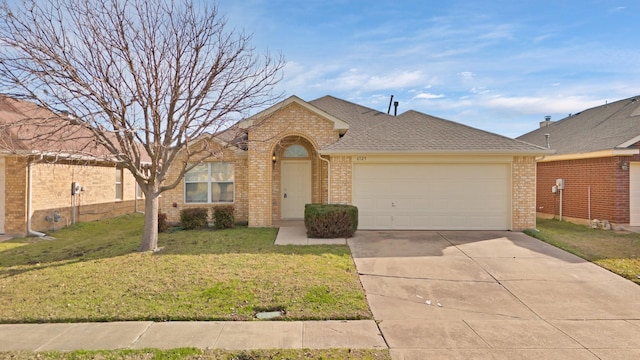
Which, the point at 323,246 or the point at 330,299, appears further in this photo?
the point at 323,246

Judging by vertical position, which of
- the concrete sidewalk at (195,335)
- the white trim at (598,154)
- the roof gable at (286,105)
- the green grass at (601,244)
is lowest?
the concrete sidewalk at (195,335)

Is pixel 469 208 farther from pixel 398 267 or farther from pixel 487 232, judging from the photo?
pixel 398 267

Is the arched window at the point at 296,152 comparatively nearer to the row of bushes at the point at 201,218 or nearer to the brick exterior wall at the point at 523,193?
the row of bushes at the point at 201,218

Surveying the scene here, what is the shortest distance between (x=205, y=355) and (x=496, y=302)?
453 centimetres

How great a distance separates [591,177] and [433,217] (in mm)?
6718

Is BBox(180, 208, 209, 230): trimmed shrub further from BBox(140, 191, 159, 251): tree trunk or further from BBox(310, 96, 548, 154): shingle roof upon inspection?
BBox(310, 96, 548, 154): shingle roof

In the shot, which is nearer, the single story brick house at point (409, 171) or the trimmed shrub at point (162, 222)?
the single story brick house at point (409, 171)

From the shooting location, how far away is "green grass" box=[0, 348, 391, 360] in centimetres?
396

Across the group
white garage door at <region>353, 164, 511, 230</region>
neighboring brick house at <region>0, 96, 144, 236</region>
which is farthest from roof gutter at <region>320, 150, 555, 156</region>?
neighboring brick house at <region>0, 96, 144, 236</region>

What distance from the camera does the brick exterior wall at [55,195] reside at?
11.5m

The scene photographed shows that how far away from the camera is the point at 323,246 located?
30.2 feet

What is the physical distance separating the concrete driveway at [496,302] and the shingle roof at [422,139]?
339 centimetres

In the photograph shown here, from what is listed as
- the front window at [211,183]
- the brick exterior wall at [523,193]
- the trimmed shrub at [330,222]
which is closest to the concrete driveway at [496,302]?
the trimmed shrub at [330,222]

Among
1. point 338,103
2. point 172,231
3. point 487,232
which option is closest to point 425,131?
point 487,232
